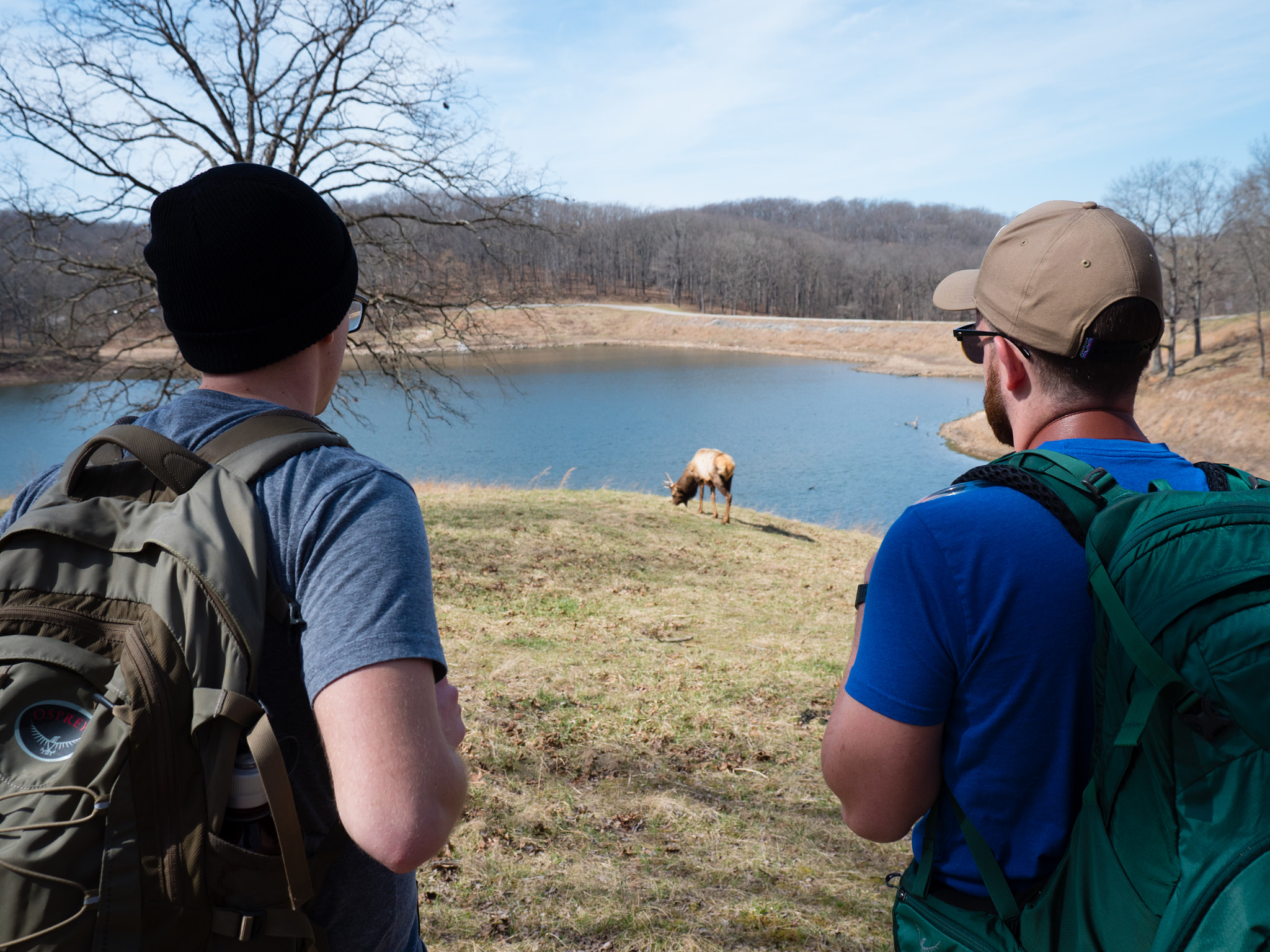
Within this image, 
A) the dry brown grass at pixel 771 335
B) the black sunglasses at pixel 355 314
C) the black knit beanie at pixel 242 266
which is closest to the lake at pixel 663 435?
the dry brown grass at pixel 771 335

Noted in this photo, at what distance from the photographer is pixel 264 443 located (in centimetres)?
133

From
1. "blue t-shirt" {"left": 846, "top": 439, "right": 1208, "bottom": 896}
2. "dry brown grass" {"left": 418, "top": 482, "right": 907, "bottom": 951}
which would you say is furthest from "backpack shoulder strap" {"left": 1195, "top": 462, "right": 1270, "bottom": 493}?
"dry brown grass" {"left": 418, "top": 482, "right": 907, "bottom": 951}

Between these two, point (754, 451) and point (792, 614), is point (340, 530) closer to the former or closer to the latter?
point (792, 614)

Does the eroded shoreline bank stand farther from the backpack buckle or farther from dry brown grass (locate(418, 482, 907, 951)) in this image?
the backpack buckle

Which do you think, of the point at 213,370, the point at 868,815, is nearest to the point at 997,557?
the point at 868,815

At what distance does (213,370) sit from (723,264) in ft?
413

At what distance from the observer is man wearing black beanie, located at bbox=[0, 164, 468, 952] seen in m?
1.16

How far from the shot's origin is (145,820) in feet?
3.71

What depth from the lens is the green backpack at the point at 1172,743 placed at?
3.60ft

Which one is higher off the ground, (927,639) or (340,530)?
(340,530)

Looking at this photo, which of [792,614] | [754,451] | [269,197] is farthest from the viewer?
[754,451]

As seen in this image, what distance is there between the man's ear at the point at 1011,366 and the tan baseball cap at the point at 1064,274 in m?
0.05

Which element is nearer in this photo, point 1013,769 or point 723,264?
point 1013,769

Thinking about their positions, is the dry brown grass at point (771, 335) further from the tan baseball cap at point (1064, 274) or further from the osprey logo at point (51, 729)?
the osprey logo at point (51, 729)
